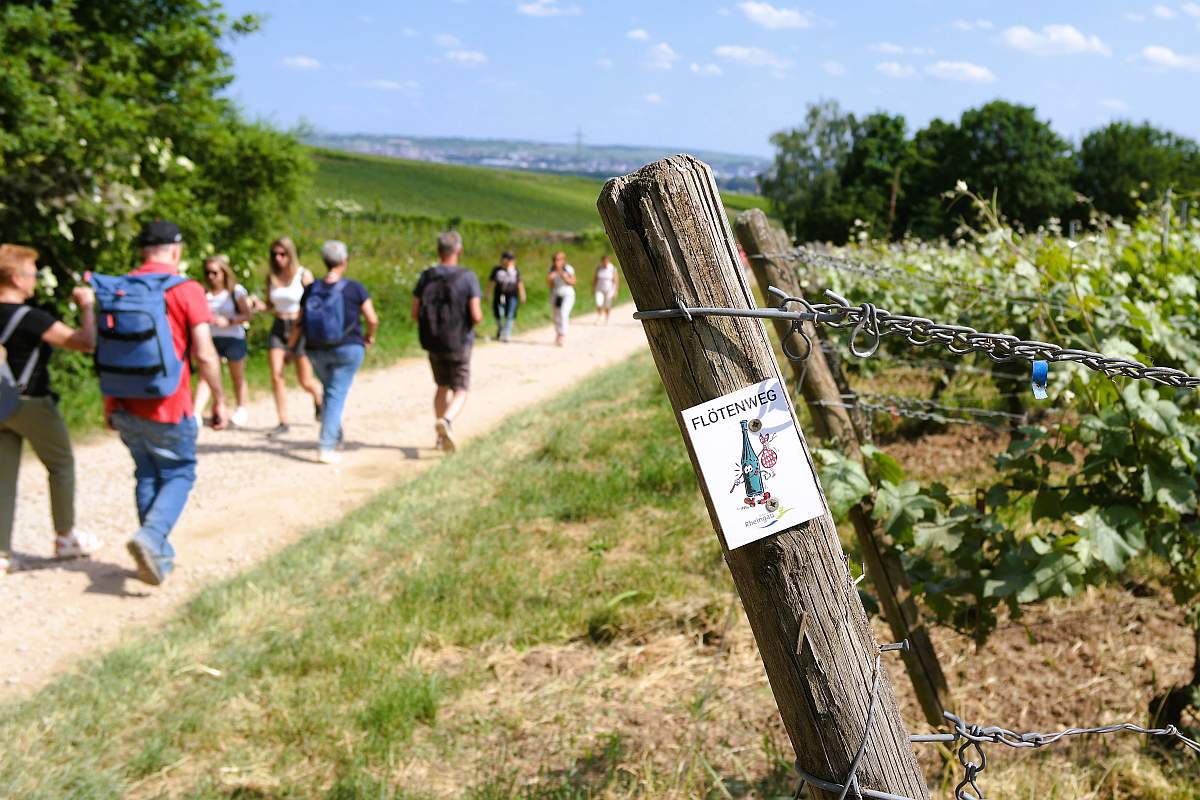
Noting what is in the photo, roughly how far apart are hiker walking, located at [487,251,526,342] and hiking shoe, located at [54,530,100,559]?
32.3ft

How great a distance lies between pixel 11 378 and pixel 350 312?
2.75m

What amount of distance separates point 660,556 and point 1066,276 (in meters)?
2.40

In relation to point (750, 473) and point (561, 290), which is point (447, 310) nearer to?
point (750, 473)

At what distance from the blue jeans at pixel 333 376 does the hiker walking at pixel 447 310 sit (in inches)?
23.4

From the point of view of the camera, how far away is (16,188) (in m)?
8.20

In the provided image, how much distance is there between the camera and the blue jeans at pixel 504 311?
1542 centimetres

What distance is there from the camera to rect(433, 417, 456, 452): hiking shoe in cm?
830

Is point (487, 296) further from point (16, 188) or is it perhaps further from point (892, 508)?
point (892, 508)

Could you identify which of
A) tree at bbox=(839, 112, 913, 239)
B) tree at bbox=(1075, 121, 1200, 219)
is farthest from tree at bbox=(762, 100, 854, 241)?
tree at bbox=(1075, 121, 1200, 219)

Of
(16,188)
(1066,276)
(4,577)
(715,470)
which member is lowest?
(4,577)

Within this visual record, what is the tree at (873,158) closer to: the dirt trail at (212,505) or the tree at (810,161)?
the tree at (810,161)

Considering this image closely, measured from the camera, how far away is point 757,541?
64.1 inches

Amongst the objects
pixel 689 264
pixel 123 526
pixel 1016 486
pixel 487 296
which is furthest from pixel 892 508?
pixel 487 296

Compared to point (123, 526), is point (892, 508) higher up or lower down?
higher up
